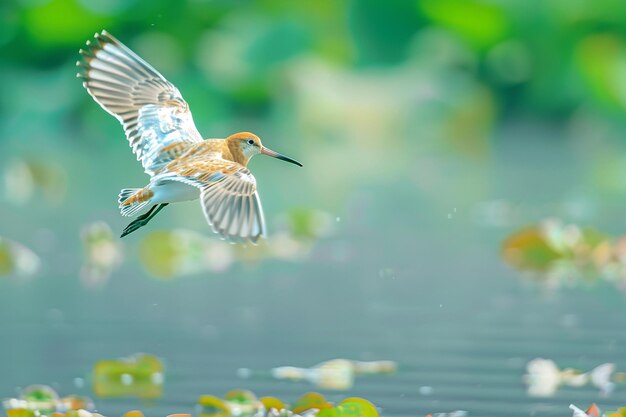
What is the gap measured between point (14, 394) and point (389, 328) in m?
1.62

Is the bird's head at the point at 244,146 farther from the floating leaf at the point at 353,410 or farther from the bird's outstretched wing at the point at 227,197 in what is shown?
the floating leaf at the point at 353,410

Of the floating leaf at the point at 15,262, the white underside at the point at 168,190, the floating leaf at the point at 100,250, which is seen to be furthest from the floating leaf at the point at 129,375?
the floating leaf at the point at 100,250

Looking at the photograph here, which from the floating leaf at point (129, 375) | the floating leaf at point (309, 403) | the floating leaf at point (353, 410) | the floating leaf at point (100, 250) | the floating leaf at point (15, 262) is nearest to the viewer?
the floating leaf at point (353, 410)

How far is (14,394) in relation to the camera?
13.8 ft

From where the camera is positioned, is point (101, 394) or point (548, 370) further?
point (548, 370)

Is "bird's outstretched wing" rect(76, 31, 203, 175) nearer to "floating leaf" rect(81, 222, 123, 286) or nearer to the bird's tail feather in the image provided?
the bird's tail feather

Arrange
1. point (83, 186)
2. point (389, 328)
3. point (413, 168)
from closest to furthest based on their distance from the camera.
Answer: point (389, 328), point (83, 186), point (413, 168)

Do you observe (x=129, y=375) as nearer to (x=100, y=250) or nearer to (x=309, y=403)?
(x=309, y=403)

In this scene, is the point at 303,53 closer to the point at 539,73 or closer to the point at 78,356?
the point at 539,73

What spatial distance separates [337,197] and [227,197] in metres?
6.08

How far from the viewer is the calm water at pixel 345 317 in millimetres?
4422

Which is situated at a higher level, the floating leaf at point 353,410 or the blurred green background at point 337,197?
the blurred green background at point 337,197

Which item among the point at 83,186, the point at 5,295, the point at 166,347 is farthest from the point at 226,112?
the point at 166,347

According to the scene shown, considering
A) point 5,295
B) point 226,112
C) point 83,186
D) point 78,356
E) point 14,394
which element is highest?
point 226,112
